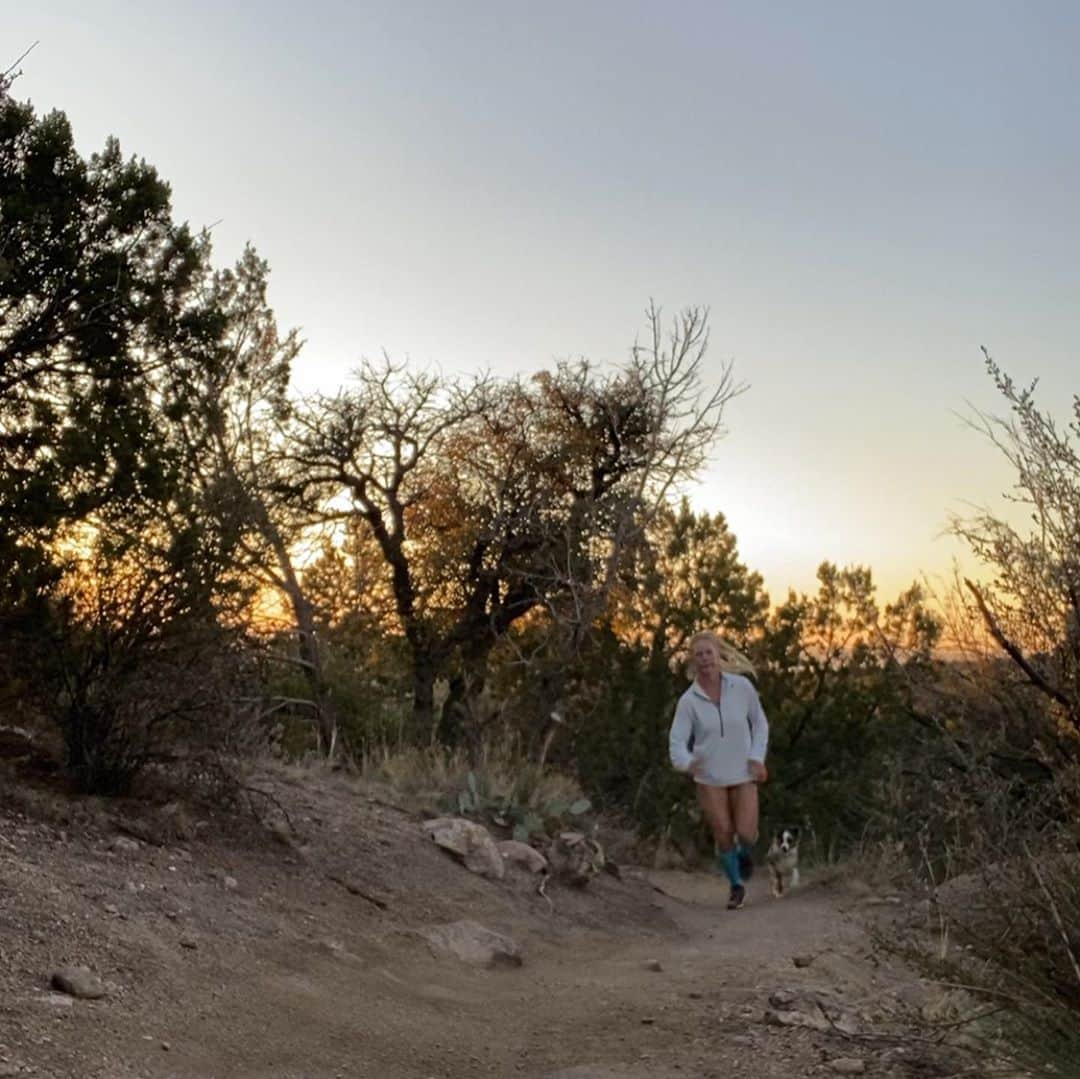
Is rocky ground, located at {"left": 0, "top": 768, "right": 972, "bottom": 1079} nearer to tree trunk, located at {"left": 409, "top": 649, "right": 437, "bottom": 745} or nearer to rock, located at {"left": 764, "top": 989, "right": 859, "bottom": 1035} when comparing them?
rock, located at {"left": 764, "top": 989, "right": 859, "bottom": 1035}

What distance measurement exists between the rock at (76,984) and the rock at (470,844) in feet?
15.4

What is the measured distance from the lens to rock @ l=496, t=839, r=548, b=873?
9.90 m

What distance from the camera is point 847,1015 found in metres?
5.59

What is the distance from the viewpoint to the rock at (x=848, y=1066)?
4.75 metres

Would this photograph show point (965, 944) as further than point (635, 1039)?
No

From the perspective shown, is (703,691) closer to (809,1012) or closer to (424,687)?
(809,1012)

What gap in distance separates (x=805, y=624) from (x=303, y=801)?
12677 mm

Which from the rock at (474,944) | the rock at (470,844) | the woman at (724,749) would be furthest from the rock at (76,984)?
the woman at (724,749)

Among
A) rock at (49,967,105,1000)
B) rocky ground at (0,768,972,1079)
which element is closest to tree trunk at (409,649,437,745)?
rocky ground at (0,768,972,1079)

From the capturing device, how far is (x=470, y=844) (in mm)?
9578

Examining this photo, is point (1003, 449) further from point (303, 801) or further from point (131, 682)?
point (303, 801)

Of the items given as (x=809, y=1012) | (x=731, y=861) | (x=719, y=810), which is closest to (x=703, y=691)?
(x=719, y=810)

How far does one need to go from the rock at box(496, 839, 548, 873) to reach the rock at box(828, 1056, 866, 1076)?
5.16 m

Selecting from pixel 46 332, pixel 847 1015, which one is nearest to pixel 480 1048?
pixel 847 1015
